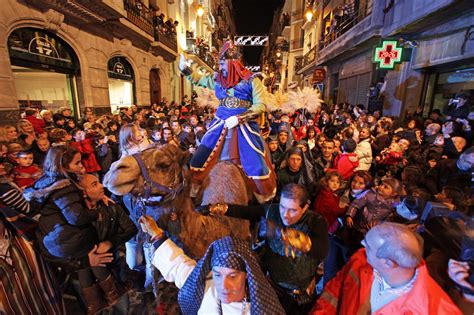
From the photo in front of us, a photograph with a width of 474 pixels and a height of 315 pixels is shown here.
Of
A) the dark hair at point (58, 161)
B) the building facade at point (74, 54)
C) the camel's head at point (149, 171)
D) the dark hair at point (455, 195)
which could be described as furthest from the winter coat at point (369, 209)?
the building facade at point (74, 54)

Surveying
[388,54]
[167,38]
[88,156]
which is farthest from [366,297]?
[167,38]

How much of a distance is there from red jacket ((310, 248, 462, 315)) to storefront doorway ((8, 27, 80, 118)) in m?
8.60

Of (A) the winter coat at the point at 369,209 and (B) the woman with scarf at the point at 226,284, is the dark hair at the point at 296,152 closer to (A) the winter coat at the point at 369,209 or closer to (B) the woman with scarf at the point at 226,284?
(A) the winter coat at the point at 369,209

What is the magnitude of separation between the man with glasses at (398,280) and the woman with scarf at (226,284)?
1.93 ft

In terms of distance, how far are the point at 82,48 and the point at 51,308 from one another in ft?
29.9

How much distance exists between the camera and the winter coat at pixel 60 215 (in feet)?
6.41

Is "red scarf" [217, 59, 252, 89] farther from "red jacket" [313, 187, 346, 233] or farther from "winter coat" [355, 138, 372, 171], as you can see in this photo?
"winter coat" [355, 138, 372, 171]

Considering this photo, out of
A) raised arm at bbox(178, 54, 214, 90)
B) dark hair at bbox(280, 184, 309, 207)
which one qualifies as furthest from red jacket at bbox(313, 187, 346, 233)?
raised arm at bbox(178, 54, 214, 90)

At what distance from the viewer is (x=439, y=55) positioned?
7508mm

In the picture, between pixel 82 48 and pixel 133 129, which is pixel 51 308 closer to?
pixel 133 129

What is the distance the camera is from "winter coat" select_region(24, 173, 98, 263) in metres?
1.95

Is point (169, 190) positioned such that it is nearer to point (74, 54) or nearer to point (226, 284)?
point (226, 284)

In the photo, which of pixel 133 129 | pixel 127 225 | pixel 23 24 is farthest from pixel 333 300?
pixel 23 24

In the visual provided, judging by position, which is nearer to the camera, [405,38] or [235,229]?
[235,229]
